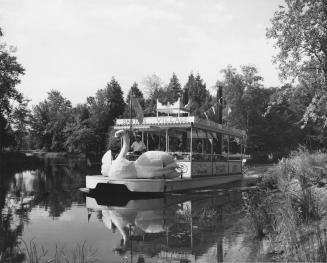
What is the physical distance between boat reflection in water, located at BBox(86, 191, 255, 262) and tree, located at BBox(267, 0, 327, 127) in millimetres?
5580

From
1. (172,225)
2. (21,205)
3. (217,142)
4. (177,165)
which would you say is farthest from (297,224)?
(217,142)

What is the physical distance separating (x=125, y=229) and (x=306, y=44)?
470 inches

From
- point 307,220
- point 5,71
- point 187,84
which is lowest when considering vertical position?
point 307,220

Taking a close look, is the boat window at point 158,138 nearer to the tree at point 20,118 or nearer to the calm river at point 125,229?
the calm river at point 125,229

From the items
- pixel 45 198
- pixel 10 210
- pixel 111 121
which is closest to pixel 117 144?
pixel 111 121

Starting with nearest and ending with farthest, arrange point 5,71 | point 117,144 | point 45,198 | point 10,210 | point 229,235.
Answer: point 229,235, point 10,210, point 45,198, point 5,71, point 117,144

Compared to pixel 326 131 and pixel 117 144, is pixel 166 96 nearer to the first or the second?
pixel 117 144

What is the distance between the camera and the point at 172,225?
39.5 feet

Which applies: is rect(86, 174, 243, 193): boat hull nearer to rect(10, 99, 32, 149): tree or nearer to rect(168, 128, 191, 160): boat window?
rect(168, 128, 191, 160): boat window

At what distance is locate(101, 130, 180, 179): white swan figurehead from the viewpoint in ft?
61.2

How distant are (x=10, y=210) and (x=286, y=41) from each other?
13353 millimetres

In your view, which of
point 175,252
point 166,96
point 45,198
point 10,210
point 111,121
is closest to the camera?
point 175,252

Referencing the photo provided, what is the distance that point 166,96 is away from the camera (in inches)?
3312

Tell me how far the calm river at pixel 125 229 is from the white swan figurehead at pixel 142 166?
1.10 meters
